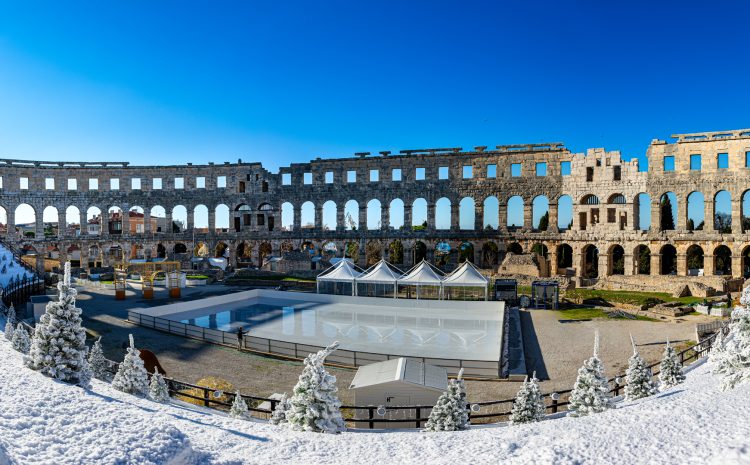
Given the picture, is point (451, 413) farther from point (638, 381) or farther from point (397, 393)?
point (638, 381)

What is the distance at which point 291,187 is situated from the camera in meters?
51.2

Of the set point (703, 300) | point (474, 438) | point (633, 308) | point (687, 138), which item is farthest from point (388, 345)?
point (687, 138)

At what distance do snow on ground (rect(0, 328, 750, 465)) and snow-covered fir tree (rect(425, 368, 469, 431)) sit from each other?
3.25 feet

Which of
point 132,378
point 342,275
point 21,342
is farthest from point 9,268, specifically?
point 132,378

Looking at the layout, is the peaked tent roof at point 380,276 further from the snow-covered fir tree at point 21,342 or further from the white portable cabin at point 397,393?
the snow-covered fir tree at point 21,342

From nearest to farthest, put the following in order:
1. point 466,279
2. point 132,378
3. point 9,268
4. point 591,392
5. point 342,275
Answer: point 591,392
point 132,378
point 466,279
point 342,275
point 9,268

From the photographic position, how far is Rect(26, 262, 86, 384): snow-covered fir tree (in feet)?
31.4

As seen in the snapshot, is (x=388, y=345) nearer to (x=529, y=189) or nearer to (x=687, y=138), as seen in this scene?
(x=529, y=189)

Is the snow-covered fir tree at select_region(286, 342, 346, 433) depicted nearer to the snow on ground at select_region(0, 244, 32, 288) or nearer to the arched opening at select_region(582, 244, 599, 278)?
the snow on ground at select_region(0, 244, 32, 288)

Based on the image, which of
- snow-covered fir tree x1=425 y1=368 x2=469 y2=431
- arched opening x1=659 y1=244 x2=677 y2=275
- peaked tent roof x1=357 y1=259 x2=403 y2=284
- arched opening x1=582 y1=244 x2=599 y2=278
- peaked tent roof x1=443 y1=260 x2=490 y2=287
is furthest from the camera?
arched opening x1=659 y1=244 x2=677 y2=275

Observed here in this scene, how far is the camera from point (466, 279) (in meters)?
29.1

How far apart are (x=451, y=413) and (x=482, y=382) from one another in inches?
248

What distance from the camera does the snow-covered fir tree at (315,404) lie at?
7965 mm

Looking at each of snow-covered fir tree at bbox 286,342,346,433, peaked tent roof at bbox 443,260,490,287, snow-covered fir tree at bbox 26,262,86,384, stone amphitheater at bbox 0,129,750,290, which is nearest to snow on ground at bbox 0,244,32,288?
stone amphitheater at bbox 0,129,750,290
